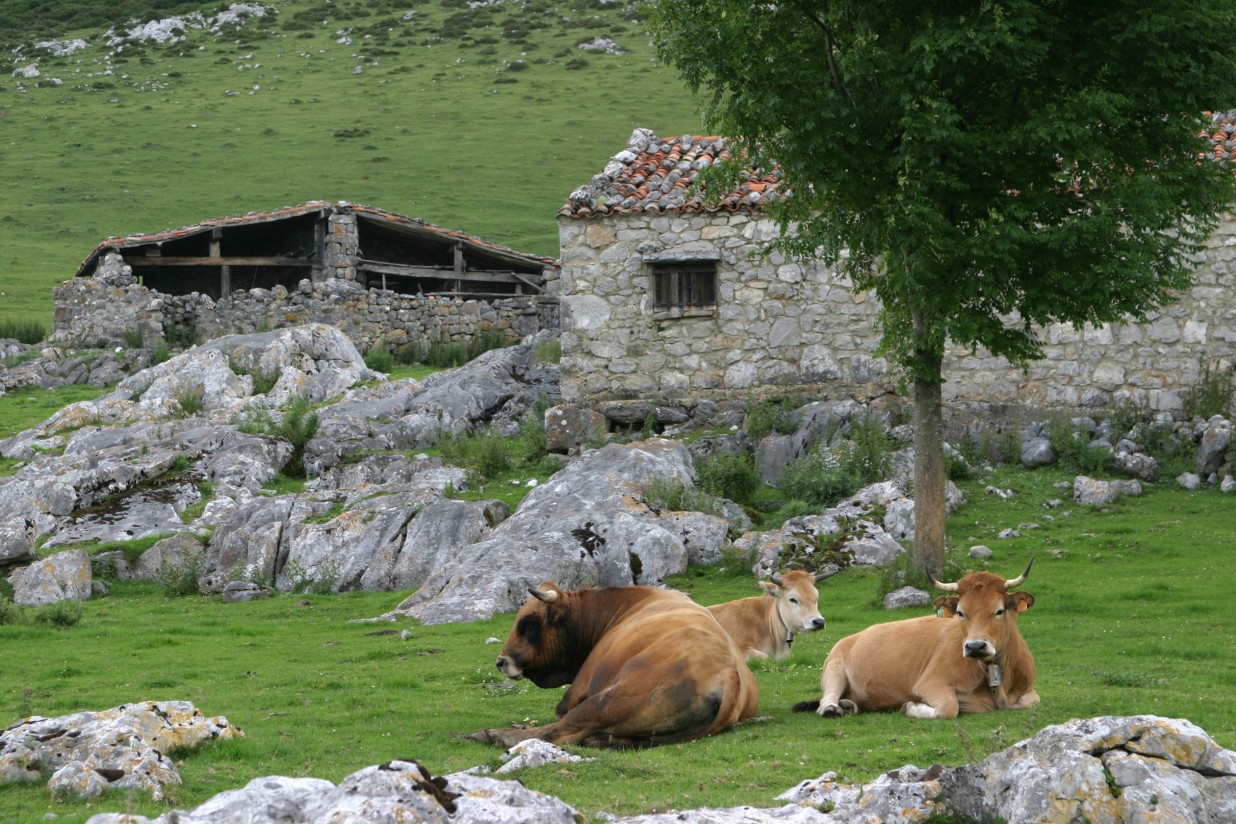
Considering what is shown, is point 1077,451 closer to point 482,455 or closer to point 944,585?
point 482,455

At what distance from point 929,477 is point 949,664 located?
5944mm

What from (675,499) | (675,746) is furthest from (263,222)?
(675,746)

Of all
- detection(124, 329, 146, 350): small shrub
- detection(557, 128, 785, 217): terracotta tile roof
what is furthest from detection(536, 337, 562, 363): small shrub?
detection(124, 329, 146, 350): small shrub

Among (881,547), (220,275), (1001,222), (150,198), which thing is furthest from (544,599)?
(150,198)

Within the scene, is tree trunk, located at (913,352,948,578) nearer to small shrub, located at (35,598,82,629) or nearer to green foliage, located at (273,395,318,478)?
small shrub, located at (35,598,82,629)

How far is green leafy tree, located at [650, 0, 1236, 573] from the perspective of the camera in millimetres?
14867

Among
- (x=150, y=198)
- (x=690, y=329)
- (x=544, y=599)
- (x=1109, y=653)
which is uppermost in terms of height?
(x=150, y=198)

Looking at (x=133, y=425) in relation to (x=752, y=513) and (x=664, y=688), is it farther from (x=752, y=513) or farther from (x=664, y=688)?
(x=664, y=688)

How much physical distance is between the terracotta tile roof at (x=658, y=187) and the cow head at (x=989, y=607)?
43.1 feet

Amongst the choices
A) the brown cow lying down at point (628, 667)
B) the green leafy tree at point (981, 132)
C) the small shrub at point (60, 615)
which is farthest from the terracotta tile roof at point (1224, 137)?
the small shrub at point (60, 615)

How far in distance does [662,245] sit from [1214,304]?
8738 mm

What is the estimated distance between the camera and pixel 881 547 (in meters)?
18.5

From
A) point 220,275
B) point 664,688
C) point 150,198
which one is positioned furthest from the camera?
point 150,198

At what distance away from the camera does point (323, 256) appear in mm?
36094
